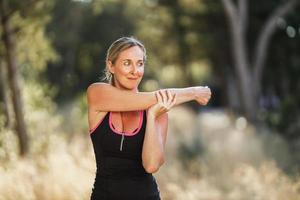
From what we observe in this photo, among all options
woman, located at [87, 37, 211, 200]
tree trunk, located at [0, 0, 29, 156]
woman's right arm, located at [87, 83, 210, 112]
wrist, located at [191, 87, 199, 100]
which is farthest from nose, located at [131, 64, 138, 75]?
tree trunk, located at [0, 0, 29, 156]

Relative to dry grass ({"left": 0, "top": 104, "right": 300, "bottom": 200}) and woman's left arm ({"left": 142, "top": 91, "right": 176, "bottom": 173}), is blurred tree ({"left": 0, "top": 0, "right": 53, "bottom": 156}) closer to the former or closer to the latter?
dry grass ({"left": 0, "top": 104, "right": 300, "bottom": 200})

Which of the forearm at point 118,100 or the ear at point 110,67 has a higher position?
the ear at point 110,67

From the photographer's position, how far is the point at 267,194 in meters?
8.25

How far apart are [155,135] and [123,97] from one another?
270mm

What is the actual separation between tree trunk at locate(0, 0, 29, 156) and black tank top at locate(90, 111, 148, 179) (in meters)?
6.93

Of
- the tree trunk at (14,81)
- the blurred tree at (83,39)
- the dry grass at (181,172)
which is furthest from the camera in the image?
the blurred tree at (83,39)

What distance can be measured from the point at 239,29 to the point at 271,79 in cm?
1153

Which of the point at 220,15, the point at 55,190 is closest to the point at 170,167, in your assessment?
the point at 55,190

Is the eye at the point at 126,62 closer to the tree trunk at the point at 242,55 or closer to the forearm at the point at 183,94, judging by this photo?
the forearm at the point at 183,94

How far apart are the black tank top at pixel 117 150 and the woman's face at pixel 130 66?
18 centimetres

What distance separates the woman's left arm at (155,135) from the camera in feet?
10.1

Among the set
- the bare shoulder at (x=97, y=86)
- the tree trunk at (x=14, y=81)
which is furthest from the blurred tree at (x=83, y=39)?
the bare shoulder at (x=97, y=86)

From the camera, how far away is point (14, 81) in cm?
1000

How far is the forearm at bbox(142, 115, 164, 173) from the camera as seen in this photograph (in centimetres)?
308
